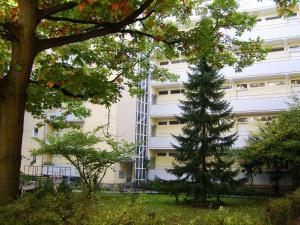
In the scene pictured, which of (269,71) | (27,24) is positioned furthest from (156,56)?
(269,71)

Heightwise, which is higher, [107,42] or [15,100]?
[107,42]

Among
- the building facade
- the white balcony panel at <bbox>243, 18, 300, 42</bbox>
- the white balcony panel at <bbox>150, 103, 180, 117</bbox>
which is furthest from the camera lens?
the white balcony panel at <bbox>150, 103, 180, 117</bbox>

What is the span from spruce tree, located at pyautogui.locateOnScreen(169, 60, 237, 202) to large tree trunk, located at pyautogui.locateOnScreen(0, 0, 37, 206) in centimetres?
1603

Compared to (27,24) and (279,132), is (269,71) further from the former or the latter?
(27,24)

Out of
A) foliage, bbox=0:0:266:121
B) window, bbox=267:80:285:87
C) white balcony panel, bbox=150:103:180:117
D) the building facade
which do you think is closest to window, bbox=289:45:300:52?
window, bbox=267:80:285:87

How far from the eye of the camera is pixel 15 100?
760 cm

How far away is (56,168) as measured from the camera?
1499 inches

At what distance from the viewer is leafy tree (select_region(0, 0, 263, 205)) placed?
7566 millimetres

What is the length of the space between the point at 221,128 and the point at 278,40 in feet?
45.5

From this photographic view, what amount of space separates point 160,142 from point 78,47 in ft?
85.5

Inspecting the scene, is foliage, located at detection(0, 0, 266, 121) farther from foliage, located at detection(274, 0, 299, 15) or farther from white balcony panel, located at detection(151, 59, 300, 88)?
white balcony panel, located at detection(151, 59, 300, 88)

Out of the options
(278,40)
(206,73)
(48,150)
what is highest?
(278,40)

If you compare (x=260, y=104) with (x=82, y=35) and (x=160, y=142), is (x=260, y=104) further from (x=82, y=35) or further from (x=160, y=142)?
(x=82, y=35)

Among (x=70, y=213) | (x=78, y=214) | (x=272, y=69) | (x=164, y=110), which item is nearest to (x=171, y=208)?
(x=70, y=213)
